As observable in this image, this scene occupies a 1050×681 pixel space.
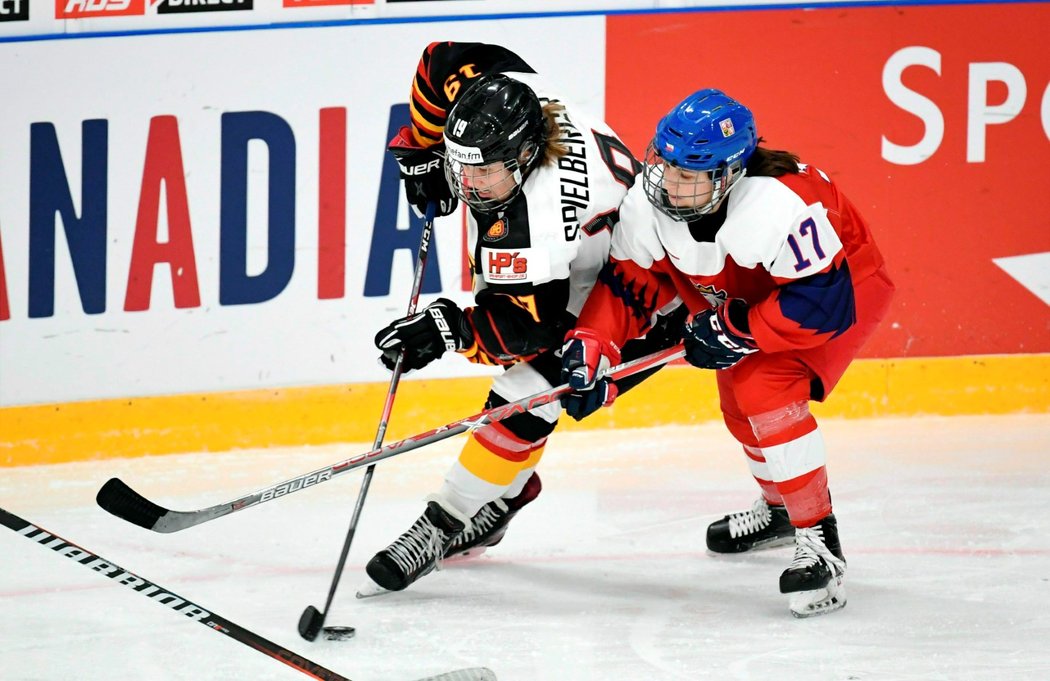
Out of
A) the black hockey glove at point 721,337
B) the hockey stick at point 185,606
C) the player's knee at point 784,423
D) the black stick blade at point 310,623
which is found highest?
the black hockey glove at point 721,337

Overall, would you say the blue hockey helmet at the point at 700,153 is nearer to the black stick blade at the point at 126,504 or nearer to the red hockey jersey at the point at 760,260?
the red hockey jersey at the point at 760,260

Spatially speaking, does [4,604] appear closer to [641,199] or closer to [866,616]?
[641,199]

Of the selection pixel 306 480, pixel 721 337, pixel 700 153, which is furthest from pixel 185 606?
pixel 700 153

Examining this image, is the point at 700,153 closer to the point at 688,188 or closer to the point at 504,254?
the point at 688,188

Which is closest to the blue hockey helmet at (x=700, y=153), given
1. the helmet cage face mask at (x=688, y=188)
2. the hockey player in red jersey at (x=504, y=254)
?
the helmet cage face mask at (x=688, y=188)

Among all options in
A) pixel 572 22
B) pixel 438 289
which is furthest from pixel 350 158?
pixel 572 22

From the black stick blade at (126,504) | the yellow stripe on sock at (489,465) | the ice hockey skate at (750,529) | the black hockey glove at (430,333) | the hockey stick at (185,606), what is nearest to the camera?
the hockey stick at (185,606)

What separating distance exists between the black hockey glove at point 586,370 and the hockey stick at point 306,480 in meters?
0.03

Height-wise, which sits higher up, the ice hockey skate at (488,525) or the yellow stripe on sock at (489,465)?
the yellow stripe on sock at (489,465)

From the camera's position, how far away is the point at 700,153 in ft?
8.25

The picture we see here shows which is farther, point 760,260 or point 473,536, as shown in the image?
point 473,536

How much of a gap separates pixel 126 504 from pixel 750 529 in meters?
1.49

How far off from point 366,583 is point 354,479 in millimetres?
937

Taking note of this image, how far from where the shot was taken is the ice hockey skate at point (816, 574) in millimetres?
2738
